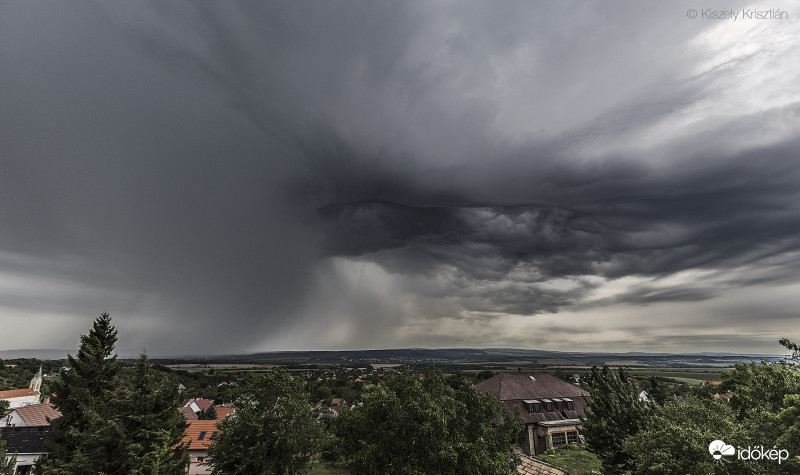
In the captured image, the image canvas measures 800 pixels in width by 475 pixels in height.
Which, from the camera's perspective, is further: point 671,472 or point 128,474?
point 128,474

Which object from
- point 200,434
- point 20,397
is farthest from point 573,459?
point 20,397

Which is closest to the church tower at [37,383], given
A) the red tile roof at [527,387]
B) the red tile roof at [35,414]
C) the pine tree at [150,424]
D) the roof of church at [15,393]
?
the roof of church at [15,393]

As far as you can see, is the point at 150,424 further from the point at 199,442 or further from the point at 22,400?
the point at 22,400

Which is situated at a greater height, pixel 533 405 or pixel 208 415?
pixel 533 405

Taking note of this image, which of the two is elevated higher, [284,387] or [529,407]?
[284,387]

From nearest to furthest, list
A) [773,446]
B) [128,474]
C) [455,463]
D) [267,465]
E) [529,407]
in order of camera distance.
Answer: [455,463]
[773,446]
[267,465]
[128,474]
[529,407]

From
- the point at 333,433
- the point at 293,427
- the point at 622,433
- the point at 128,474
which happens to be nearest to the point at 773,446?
the point at 622,433

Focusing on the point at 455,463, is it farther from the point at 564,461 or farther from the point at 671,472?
the point at 564,461

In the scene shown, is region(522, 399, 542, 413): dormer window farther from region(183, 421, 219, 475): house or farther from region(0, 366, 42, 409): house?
region(0, 366, 42, 409): house
